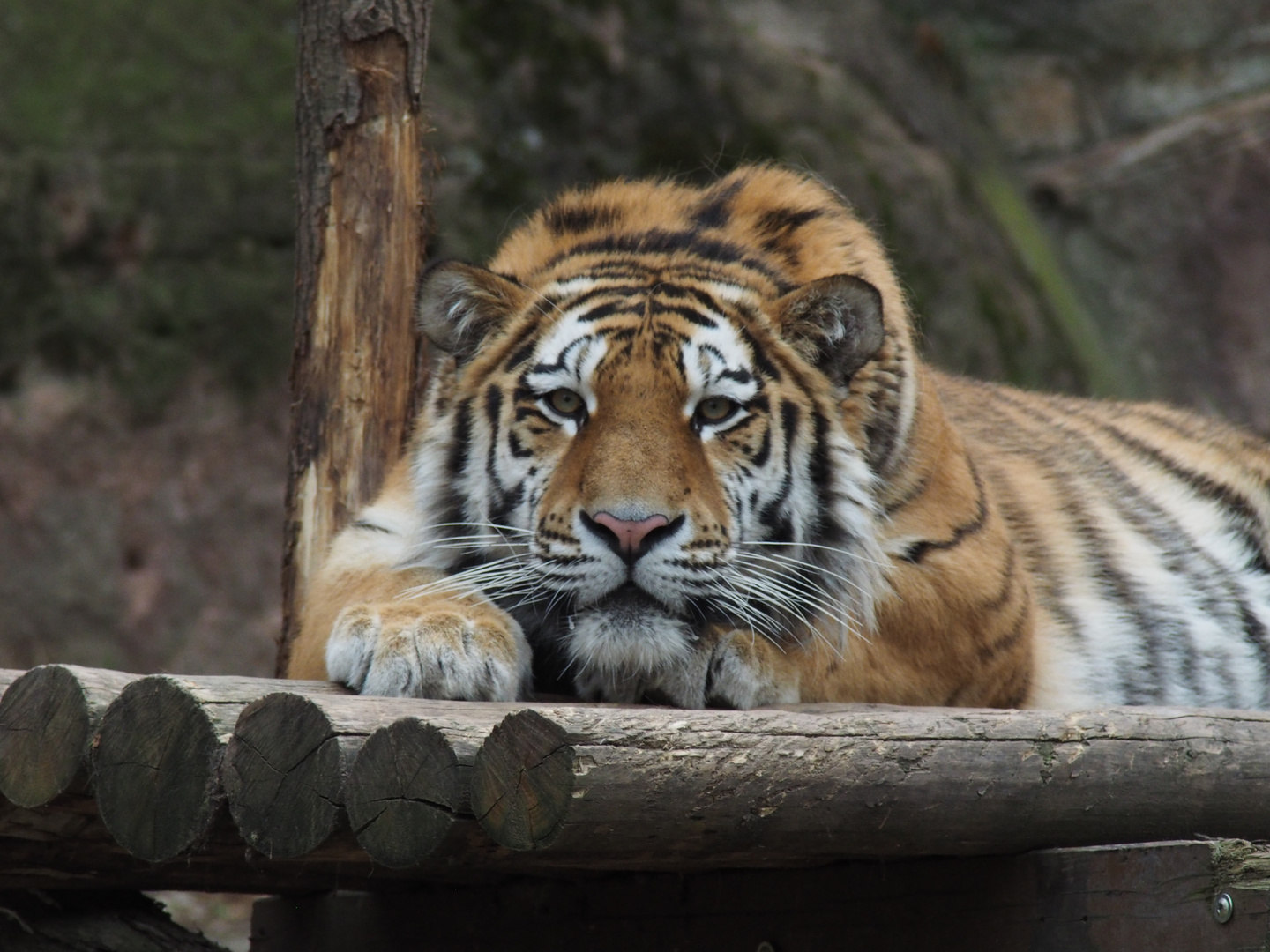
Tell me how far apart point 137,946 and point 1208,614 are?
2.63 metres

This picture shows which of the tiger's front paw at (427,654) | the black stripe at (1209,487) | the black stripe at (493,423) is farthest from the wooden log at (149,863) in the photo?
the black stripe at (1209,487)

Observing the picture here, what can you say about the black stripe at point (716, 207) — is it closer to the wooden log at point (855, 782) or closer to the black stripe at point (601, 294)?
the black stripe at point (601, 294)

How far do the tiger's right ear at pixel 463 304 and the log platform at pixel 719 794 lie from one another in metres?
0.90

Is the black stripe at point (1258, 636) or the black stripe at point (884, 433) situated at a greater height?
the black stripe at point (884, 433)

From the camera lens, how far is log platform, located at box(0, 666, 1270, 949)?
1.83 metres

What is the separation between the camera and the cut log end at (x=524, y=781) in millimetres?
1791

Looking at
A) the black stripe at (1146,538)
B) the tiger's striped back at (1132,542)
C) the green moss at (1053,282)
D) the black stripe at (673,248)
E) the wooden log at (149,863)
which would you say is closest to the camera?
the wooden log at (149,863)

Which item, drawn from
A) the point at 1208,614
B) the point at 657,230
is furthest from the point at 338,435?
the point at 1208,614

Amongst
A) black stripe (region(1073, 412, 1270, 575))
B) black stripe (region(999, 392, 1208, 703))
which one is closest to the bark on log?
black stripe (region(999, 392, 1208, 703))

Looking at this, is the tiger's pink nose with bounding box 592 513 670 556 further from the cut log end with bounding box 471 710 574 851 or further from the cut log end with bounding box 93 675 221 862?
the cut log end with bounding box 93 675 221 862

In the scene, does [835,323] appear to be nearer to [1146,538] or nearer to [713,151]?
[1146,538]

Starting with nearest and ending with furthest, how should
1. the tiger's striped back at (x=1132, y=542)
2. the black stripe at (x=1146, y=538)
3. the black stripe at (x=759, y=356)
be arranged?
the black stripe at (x=759, y=356) → the tiger's striped back at (x=1132, y=542) → the black stripe at (x=1146, y=538)

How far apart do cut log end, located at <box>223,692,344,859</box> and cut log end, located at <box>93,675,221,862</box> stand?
41 mm

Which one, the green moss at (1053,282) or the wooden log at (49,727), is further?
the green moss at (1053,282)
